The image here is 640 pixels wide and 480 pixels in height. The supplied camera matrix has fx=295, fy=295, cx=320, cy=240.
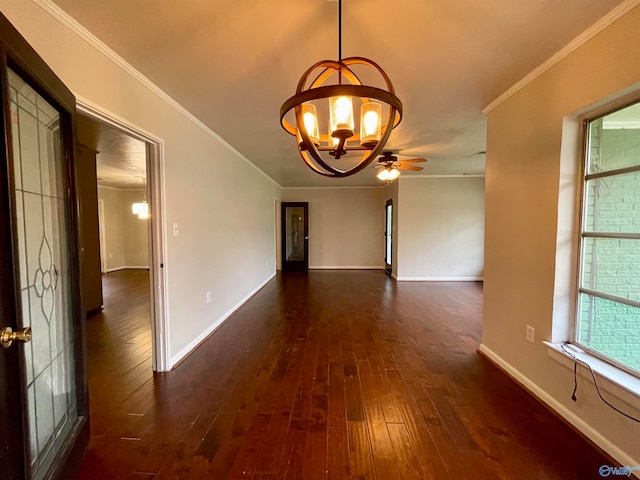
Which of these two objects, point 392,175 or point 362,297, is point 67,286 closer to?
point 392,175

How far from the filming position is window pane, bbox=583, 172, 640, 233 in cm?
162

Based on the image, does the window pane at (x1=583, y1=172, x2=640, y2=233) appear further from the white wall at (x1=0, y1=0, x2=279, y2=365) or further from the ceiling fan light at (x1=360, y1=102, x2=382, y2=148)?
the white wall at (x1=0, y1=0, x2=279, y2=365)

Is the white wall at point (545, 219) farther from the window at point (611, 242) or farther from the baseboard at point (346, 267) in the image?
the baseboard at point (346, 267)

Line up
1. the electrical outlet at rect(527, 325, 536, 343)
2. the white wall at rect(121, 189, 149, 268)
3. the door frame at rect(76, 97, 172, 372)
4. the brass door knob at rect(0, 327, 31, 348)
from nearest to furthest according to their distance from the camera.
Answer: the brass door knob at rect(0, 327, 31, 348) → the electrical outlet at rect(527, 325, 536, 343) → the door frame at rect(76, 97, 172, 372) → the white wall at rect(121, 189, 149, 268)

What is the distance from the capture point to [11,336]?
39.1 inches

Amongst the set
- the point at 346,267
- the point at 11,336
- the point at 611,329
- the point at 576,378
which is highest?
the point at 11,336

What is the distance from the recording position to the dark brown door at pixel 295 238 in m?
7.95

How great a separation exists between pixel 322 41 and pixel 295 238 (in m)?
6.44

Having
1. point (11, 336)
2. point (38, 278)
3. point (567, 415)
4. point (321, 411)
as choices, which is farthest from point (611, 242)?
point (38, 278)

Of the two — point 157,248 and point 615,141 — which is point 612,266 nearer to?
point 615,141

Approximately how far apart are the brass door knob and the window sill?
263cm

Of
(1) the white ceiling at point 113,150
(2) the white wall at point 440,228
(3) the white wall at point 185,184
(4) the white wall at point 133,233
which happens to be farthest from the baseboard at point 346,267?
(4) the white wall at point 133,233

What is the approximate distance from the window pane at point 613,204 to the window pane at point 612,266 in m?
0.08

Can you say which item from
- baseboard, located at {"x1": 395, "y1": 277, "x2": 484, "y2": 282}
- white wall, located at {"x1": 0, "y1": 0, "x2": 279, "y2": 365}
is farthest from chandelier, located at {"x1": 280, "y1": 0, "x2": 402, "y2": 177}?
baseboard, located at {"x1": 395, "y1": 277, "x2": 484, "y2": 282}
